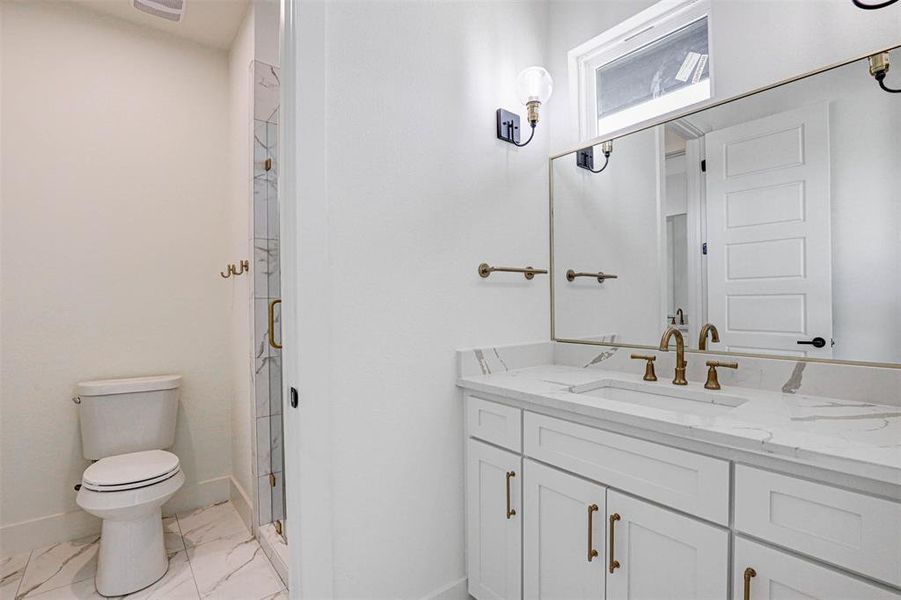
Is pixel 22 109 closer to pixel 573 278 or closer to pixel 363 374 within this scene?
pixel 363 374

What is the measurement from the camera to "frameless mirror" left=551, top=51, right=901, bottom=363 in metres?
1.19

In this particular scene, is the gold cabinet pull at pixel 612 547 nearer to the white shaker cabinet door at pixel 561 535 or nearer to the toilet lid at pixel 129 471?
the white shaker cabinet door at pixel 561 535

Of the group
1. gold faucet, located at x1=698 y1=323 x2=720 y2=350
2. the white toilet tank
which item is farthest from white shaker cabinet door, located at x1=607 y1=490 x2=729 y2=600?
the white toilet tank

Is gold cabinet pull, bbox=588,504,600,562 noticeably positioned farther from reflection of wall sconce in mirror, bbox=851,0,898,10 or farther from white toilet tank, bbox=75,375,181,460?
white toilet tank, bbox=75,375,181,460

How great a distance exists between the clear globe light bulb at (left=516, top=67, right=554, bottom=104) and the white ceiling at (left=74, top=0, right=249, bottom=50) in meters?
1.42

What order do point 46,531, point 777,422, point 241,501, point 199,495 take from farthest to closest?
point 199,495, point 241,501, point 46,531, point 777,422

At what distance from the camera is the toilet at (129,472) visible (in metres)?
1.72

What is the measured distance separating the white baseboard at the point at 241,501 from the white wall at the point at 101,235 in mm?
75

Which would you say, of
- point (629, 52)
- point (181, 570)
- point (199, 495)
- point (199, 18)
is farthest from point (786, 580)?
point (199, 18)

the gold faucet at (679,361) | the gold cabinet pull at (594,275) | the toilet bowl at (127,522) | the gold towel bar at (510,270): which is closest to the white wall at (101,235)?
the toilet bowl at (127,522)

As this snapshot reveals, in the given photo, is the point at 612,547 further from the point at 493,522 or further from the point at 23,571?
the point at 23,571

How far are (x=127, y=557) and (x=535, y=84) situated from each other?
2.43 m

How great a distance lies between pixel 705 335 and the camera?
146cm

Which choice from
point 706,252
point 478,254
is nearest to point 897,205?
point 706,252
